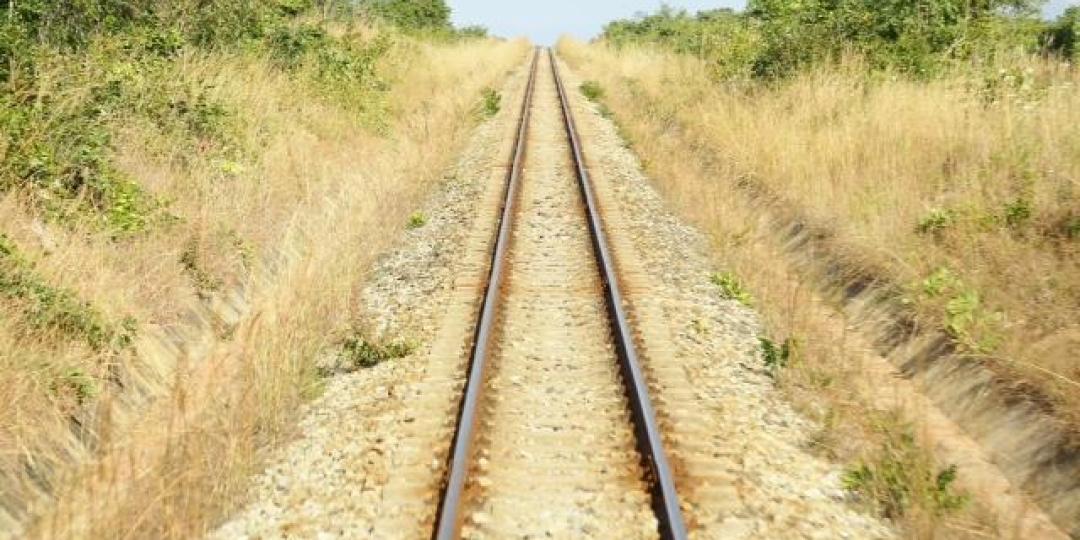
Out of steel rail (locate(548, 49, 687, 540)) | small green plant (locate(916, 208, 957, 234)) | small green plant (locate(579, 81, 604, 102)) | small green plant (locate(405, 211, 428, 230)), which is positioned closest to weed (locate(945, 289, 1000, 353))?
small green plant (locate(916, 208, 957, 234))

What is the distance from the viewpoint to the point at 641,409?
17.5 feet

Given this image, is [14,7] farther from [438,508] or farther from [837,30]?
[837,30]

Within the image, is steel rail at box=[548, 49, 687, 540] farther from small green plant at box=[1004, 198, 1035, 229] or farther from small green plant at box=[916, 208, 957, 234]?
small green plant at box=[1004, 198, 1035, 229]

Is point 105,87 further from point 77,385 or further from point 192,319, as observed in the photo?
point 77,385

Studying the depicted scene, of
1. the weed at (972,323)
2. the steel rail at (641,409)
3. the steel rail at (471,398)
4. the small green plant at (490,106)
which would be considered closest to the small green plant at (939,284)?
the weed at (972,323)

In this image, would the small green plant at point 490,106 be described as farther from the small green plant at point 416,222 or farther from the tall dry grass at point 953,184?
the small green plant at point 416,222

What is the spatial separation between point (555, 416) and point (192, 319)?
11.0ft

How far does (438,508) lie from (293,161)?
312 inches

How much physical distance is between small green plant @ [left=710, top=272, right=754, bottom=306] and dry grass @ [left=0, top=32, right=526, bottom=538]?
373 centimetres

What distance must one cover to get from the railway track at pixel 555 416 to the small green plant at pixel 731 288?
110 cm

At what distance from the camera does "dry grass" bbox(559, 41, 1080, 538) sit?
583 centimetres

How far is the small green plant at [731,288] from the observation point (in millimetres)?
8062

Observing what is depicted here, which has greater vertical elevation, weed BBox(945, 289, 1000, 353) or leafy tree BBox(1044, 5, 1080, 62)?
leafy tree BBox(1044, 5, 1080, 62)

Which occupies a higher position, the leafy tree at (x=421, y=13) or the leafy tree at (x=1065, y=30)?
the leafy tree at (x=421, y=13)
